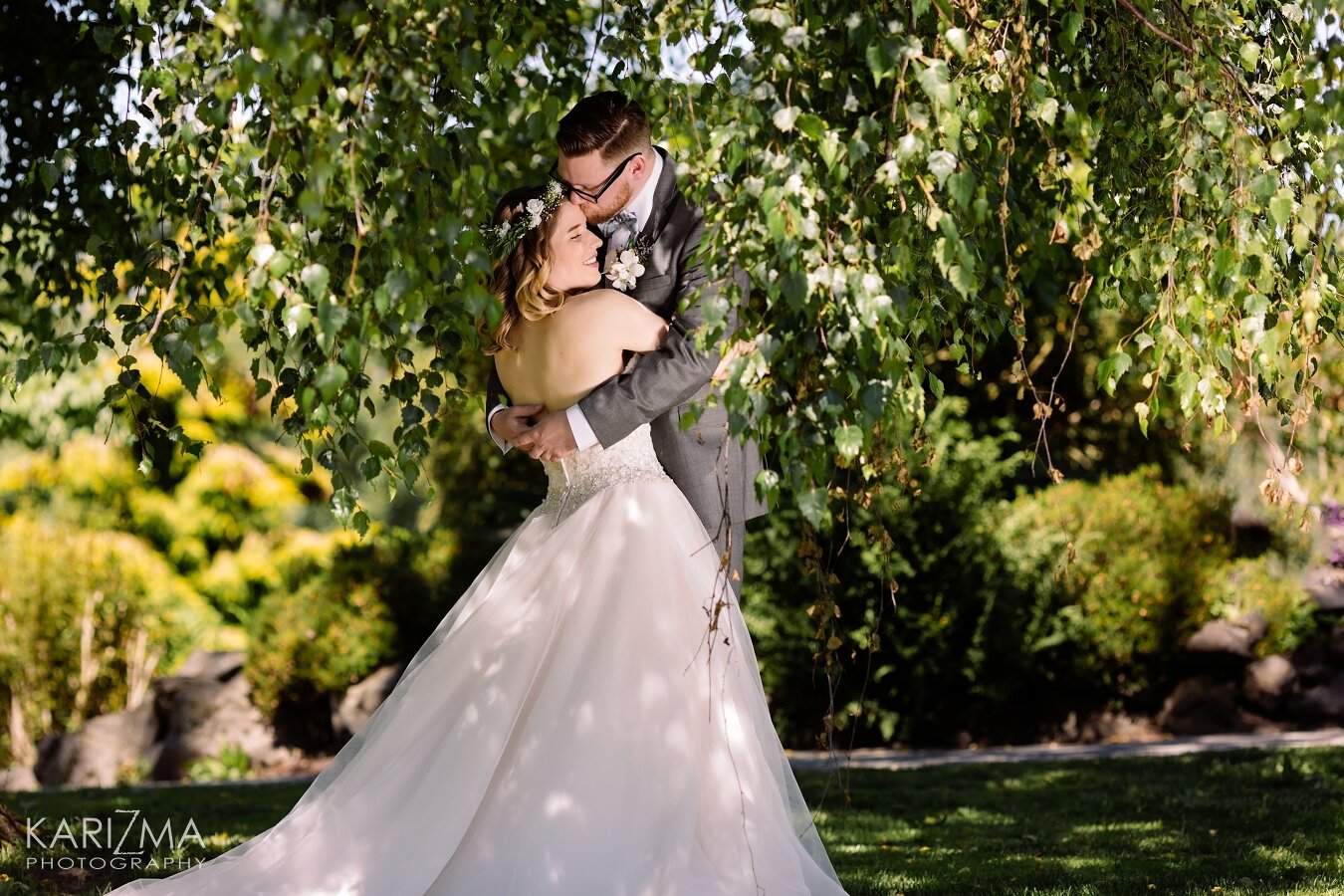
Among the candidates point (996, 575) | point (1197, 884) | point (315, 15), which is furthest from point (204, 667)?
point (315, 15)

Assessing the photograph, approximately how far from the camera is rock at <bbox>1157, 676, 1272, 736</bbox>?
7781 millimetres

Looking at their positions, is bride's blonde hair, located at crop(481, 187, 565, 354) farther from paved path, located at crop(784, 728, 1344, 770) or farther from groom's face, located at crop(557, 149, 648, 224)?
paved path, located at crop(784, 728, 1344, 770)

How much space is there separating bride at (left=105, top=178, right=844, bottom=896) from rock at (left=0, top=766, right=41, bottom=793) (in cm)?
568

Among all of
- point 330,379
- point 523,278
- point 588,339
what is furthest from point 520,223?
point 330,379

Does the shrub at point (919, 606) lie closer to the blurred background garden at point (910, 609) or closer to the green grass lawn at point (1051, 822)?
the blurred background garden at point (910, 609)

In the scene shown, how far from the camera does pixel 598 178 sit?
3.55m

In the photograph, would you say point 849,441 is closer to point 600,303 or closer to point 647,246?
point 600,303

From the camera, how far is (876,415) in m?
2.12

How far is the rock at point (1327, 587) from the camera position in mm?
8086

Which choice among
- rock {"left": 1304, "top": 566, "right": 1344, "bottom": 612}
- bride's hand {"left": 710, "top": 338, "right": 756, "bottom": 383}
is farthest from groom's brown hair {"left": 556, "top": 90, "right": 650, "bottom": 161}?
rock {"left": 1304, "top": 566, "right": 1344, "bottom": 612}

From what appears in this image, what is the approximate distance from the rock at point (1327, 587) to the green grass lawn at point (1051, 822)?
216 cm

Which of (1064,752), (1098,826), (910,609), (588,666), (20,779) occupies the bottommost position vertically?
(1064,752)

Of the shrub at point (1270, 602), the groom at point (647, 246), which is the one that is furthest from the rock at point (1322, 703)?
the groom at point (647, 246)

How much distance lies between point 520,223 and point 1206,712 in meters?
6.00
